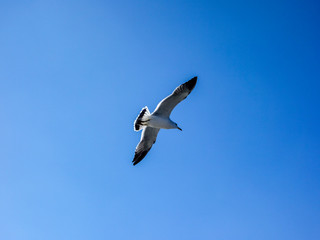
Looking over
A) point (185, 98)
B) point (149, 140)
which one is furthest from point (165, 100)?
point (149, 140)

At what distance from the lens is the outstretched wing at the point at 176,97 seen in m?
11.6

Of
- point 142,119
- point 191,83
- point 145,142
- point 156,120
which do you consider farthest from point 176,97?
point 145,142

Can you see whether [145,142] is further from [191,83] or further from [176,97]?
[191,83]

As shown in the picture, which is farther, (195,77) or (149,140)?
(149,140)

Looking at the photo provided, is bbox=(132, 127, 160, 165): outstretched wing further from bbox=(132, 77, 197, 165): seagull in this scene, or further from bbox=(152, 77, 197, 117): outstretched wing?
bbox=(152, 77, 197, 117): outstretched wing

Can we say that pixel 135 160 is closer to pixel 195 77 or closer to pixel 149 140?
pixel 149 140

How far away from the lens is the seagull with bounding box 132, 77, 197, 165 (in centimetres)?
1171

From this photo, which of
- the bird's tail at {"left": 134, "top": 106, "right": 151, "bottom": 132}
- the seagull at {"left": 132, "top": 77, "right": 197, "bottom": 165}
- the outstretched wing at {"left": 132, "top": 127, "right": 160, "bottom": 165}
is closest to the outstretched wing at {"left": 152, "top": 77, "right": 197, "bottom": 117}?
the seagull at {"left": 132, "top": 77, "right": 197, "bottom": 165}

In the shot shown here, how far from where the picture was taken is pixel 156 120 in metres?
12.1

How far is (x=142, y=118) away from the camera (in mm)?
12125

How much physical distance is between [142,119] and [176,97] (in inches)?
57.7

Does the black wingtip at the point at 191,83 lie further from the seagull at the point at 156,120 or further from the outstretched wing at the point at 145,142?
the outstretched wing at the point at 145,142

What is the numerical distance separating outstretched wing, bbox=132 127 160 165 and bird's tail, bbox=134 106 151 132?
73 cm

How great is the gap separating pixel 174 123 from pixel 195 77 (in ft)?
6.27
